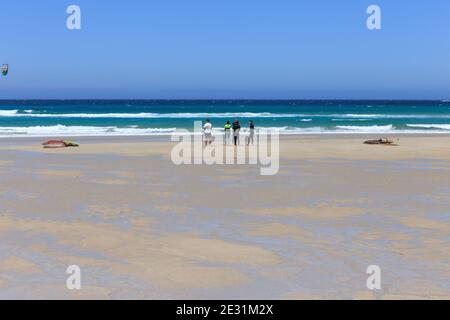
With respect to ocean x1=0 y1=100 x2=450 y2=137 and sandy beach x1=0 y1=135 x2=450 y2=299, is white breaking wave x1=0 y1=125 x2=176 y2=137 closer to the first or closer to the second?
ocean x1=0 y1=100 x2=450 y2=137

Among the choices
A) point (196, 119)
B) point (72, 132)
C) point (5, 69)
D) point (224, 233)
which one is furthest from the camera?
point (196, 119)

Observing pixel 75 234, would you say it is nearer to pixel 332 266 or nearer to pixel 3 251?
pixel 3 251

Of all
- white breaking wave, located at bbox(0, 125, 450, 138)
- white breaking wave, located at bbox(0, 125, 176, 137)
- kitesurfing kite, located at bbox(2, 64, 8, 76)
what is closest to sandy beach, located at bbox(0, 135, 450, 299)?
kitesurfing kite, located at bbox(2, 64, 8, 76)

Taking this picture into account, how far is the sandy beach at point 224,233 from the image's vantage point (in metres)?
6.30

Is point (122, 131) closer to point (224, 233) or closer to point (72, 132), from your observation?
point (72, 132)

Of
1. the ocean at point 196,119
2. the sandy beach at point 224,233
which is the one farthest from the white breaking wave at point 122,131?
the sandy beach at point 224,233

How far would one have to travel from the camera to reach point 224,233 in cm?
862

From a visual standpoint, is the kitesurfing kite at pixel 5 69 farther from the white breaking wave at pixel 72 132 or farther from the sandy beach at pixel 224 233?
the white breaking wave at pixel 72 132

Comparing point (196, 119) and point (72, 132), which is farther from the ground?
point (196, 119)

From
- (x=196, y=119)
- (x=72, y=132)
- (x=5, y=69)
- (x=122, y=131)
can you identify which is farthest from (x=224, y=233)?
(x=196, y=119)

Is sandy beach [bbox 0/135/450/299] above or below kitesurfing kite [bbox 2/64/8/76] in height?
below

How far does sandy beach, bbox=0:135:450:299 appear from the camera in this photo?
20.7 feet

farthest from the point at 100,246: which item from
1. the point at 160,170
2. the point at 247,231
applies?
the point at 160,170
